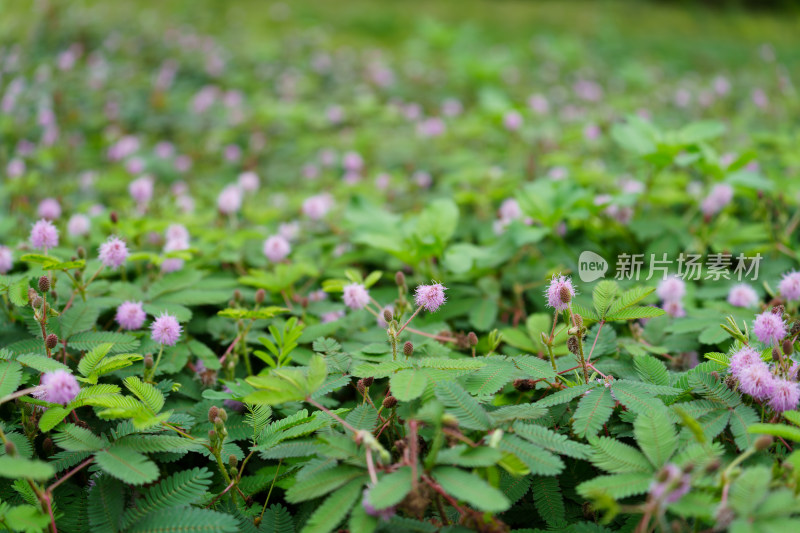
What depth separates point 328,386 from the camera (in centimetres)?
140

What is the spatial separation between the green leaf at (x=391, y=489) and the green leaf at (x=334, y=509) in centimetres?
7

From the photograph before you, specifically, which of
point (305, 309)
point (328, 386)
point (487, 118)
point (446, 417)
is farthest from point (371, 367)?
point (487, 118)

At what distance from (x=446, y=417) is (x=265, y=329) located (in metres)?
1.06

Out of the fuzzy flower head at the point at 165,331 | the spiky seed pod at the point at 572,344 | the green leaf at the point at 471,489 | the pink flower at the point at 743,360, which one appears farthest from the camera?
the fuzzy flower head at the point at 165,331

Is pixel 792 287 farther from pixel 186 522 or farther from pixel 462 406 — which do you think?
pixel 186 522

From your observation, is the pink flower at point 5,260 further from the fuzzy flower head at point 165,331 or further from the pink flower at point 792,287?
the pink flower at point 792,287

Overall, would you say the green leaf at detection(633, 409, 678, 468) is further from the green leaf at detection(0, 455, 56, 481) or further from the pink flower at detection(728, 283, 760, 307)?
the green leaf at detection(0, 455, 56, 481)

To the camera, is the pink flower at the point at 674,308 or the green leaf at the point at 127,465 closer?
the green leaf at the point at 127,465

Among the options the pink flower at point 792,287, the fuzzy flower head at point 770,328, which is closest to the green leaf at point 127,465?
the fuzzy flower head at point 770,328

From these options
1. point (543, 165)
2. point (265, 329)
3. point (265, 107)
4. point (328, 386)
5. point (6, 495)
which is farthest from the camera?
point (265, 107)

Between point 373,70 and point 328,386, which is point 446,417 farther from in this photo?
point 373,70

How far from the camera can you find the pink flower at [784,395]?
1.22m

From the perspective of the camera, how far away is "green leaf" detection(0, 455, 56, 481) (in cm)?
102

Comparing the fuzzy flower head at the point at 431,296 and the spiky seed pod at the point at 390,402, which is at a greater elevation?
the fuzzy flower head at the point at 431,296
